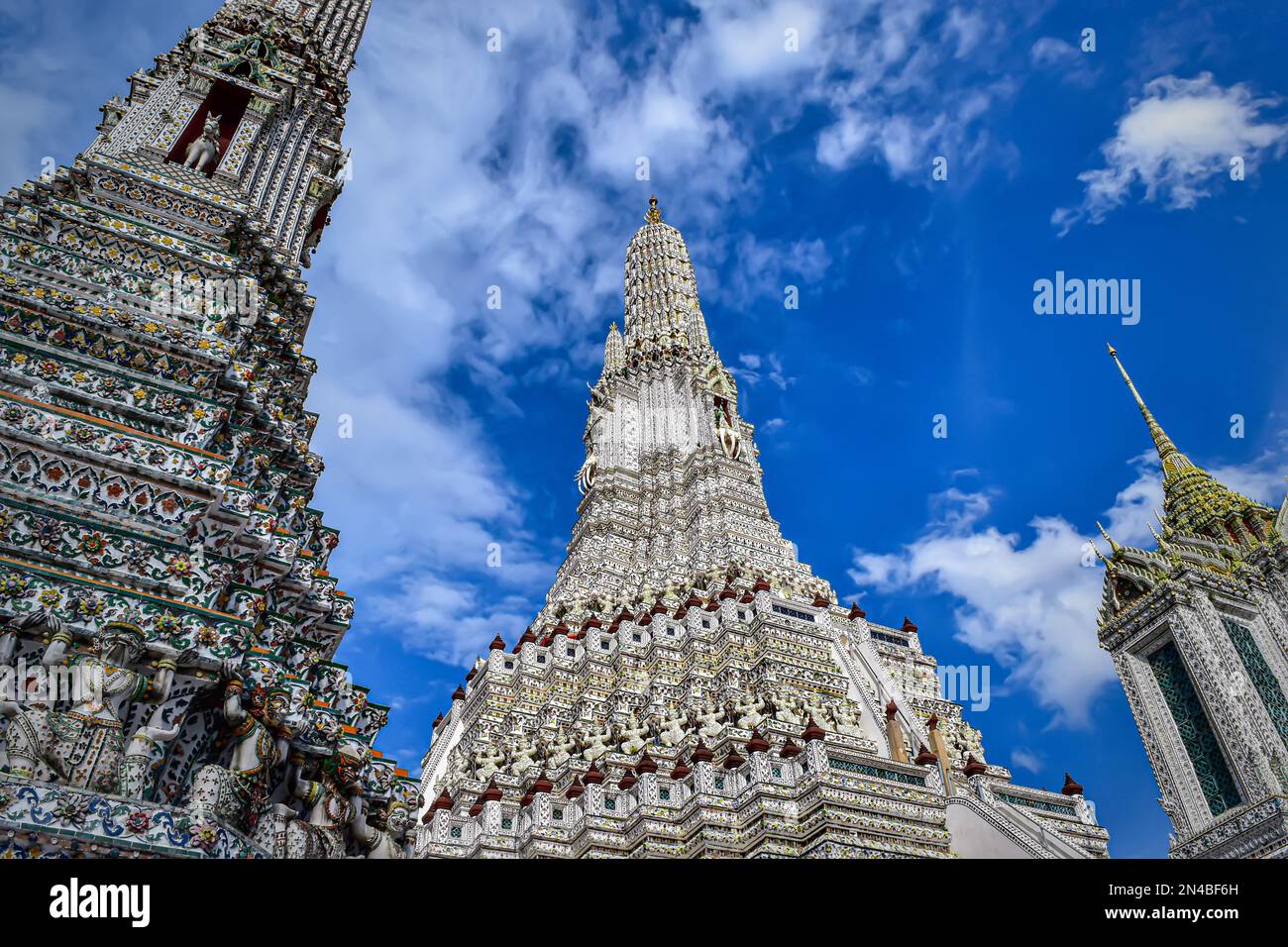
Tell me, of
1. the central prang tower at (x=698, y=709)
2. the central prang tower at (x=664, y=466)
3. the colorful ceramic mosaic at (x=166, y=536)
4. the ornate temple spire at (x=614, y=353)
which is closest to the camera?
the colorful ceramic mosaic at (x=166, y=536)

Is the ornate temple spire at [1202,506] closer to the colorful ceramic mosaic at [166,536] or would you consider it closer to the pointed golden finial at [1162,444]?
the pointed golden finial at [1162,444]

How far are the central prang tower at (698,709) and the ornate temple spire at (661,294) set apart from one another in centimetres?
204

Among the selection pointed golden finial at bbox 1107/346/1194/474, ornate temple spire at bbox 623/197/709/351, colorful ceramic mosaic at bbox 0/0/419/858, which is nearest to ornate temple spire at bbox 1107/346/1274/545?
pointed golden finial at bbox 1107/346/1194/474

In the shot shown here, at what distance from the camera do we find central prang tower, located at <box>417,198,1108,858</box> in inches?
579

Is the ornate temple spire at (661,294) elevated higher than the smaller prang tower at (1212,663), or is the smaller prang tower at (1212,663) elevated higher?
the ornate temple spire at (661,294)

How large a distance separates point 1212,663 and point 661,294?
26.5 meters

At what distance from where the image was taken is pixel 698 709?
747 inches

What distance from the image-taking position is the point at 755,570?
987 inches

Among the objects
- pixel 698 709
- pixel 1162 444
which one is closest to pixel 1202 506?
pixel 1162 444

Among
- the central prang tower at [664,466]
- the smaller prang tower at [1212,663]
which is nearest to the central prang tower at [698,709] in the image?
the central prang tower at [664,466]

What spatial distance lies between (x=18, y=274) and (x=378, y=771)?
4.91 metres

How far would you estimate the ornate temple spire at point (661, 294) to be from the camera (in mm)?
38562

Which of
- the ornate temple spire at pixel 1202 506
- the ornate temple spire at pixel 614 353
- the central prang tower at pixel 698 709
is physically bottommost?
the central prang tower at pixel 698 709
